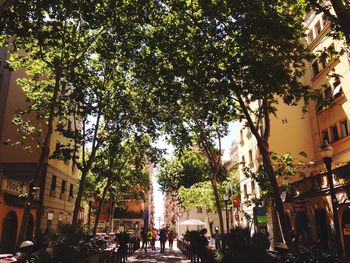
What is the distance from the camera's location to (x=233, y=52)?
13.0 metres

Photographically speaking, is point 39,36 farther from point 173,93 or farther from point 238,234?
point 238,234

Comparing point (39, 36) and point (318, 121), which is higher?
point (318, 121)

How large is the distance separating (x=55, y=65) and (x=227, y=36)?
24.0ft

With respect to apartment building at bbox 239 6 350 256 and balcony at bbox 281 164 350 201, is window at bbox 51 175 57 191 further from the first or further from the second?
balcony at bbox 281 164 350 201

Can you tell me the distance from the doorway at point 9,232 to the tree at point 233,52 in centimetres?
1414

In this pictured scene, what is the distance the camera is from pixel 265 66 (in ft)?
37.2

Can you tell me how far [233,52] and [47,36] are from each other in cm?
624

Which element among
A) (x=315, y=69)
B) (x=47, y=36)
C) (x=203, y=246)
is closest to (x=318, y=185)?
(x=203, y=246)

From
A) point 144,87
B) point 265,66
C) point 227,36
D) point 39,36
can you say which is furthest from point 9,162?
point 265,66

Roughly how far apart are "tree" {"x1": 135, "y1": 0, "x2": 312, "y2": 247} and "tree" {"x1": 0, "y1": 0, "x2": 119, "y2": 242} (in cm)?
259

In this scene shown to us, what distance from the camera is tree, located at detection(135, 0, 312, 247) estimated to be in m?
11.4

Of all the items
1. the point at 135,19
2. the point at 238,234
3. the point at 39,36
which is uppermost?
the point at 135,19

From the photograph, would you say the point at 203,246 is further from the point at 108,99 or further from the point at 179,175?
the point at 179,175

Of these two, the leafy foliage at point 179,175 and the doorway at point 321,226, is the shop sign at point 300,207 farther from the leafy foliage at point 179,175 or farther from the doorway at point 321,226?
the leafy foliage at point 179,175
